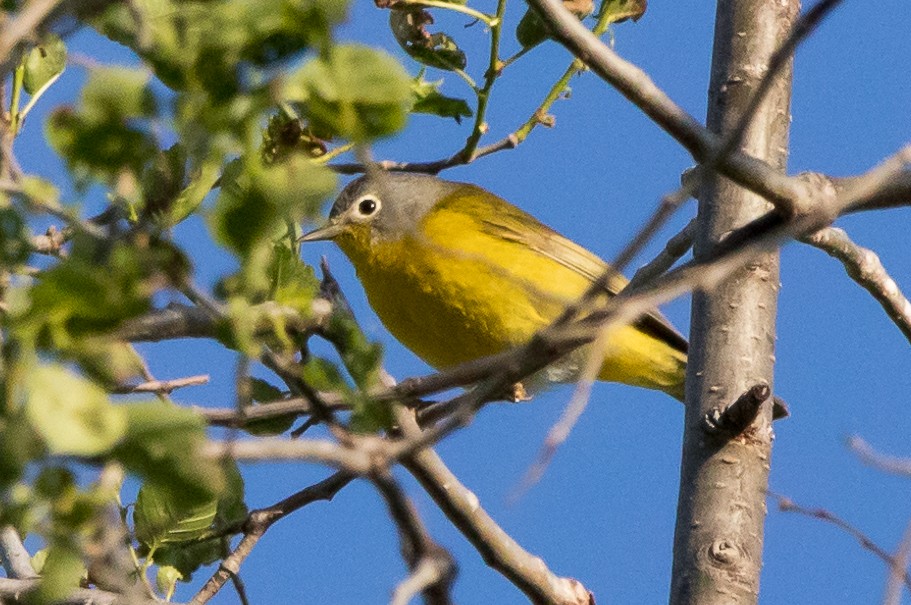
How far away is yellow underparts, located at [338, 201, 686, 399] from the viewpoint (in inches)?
224

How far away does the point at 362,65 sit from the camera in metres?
1.24

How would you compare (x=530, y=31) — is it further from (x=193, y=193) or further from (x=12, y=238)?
(x=12, y=238)

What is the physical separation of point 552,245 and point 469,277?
1158 mm

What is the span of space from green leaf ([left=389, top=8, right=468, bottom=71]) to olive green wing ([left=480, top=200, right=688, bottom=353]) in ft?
9.28

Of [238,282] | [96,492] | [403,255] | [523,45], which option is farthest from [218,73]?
[403,255]

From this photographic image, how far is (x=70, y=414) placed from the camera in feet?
3.57

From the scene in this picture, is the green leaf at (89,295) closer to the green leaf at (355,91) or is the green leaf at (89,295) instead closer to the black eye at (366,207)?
the green leaf at (355,91)

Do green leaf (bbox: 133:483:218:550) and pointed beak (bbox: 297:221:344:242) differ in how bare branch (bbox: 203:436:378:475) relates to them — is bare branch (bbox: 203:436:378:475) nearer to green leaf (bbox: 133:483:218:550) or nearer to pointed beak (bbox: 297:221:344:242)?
green leaf (bbox: 133:483:218:550)

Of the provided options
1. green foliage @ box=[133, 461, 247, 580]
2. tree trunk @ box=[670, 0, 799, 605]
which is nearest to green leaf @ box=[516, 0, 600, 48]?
tree trunk @ box=[670, 0, 799, 605]

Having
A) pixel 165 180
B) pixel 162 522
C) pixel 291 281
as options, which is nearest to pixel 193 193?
pixel 291 281

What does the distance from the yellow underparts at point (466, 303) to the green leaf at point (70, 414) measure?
418 cm

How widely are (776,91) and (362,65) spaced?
11.3 feet

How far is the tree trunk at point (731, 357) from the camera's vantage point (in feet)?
12.2

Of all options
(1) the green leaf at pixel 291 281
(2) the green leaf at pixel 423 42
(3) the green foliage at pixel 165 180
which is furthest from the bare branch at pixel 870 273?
(3) the green foliage at pixel 165 180
